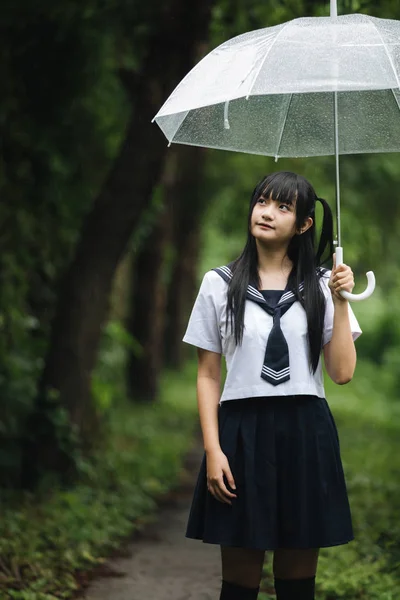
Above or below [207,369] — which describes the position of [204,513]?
below

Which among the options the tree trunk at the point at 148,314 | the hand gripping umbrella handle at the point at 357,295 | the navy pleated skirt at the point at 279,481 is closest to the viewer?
the hand gripping umbrella handle at the point at 357,295

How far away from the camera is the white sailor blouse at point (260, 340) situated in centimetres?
398

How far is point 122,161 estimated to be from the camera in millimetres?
8836

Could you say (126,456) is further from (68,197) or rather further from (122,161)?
(122,161)

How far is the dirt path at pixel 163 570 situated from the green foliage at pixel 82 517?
18 cm

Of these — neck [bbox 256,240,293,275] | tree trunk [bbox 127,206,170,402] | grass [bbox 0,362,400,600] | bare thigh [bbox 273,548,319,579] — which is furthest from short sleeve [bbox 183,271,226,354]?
tree trunk [bbox 127,206,170,402]

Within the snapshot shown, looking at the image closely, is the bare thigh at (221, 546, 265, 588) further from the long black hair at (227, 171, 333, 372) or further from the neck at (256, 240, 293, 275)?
the neck at (256, 240, 293, 275)

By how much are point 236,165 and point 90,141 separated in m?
9.12

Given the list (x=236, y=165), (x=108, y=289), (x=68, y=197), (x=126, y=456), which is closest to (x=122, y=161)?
(x=108, y=289)

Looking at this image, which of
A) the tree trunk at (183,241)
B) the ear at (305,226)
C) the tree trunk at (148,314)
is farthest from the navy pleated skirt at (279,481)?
the tree trunk at (148,314)

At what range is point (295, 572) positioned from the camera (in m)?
4.08

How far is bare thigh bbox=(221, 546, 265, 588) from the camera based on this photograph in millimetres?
4051

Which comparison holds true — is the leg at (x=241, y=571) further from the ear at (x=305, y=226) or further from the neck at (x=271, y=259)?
the ear at (x=305, y=226)

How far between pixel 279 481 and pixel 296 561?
334 mm
